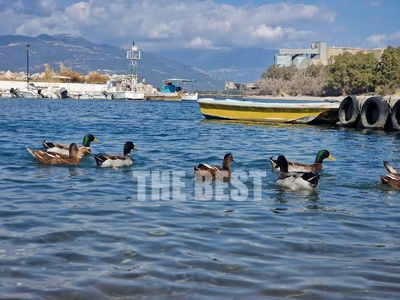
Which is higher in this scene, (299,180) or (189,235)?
(299,180)

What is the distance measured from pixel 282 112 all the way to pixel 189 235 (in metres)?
26.6

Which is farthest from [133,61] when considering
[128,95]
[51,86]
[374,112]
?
[374,112]

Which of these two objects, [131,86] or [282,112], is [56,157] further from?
[131,86]

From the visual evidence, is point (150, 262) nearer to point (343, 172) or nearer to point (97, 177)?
point (97, 177)

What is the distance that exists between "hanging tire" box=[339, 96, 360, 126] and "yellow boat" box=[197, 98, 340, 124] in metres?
0.49

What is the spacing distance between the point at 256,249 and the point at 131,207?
3.09 m

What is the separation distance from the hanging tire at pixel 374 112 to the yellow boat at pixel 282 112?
6.29 feet

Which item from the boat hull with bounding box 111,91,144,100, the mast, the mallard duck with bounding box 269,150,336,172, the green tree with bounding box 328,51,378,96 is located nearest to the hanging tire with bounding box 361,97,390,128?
the mallard duck with bounding box 269,150,336,172

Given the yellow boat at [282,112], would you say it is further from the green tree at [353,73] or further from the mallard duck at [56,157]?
A: the green tree at [353,73]

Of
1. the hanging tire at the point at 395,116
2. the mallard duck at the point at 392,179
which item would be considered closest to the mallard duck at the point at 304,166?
the mallard duck at the point at 392,179

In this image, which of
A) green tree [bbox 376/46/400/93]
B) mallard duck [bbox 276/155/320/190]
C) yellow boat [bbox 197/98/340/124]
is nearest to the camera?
mallard duck [bbox 276/155/320/190]

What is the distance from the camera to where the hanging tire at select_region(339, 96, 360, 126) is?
32219mm

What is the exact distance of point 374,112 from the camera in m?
32.8

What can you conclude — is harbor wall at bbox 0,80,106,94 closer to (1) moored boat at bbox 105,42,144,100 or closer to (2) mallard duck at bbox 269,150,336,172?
(1) moored boat at bbox 105,42,144,100
